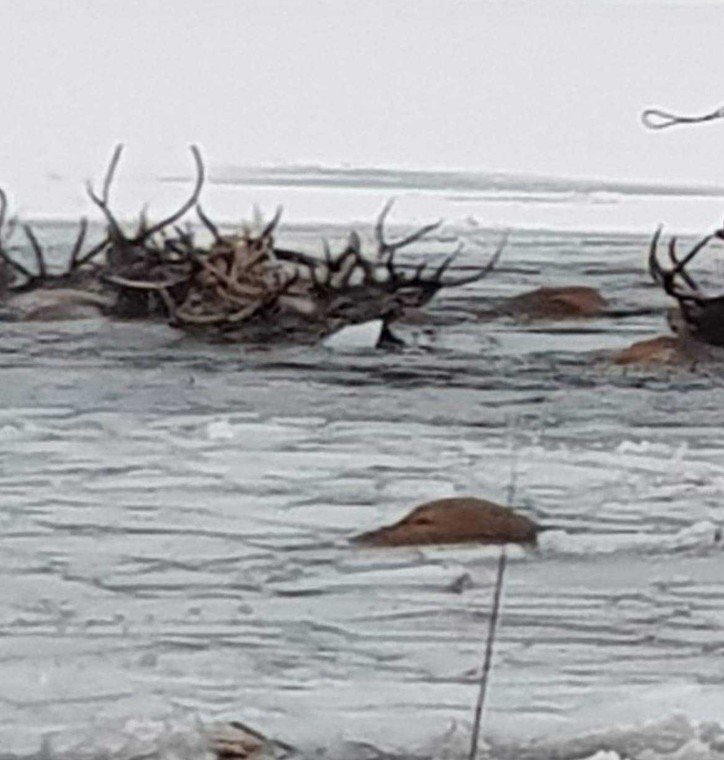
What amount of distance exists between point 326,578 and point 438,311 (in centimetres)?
21

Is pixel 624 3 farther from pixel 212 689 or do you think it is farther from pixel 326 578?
pixel 212 689

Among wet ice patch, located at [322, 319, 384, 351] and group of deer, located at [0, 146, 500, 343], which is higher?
group of deer, located at [0, 146, 500, 343]

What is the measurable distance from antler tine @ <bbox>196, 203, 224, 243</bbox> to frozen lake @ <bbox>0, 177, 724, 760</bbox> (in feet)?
0.18

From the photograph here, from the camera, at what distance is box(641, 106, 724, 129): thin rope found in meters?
1.04

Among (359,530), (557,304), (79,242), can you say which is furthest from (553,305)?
(79,242)

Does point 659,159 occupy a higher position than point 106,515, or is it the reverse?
point 659,159

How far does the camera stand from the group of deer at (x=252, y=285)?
40.5 inches

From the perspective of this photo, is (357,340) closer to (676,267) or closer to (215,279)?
(215,279)

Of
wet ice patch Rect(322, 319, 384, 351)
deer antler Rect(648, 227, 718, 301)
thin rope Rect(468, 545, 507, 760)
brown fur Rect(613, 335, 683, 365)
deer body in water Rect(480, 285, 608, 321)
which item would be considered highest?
deer antler Rect(648, 227, 718, 301)

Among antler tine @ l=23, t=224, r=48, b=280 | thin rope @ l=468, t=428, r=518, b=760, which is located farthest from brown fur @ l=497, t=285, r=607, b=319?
antler tine @ l=23, t=224, r=48, b=280

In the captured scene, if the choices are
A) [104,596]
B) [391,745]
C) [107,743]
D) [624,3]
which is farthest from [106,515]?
[624,3]

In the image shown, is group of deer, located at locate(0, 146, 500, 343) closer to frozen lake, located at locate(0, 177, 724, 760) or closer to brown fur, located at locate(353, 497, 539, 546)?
frozen lake, located at locate(0, 177, 724, 760)

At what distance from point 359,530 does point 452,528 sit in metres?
0.07

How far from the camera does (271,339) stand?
40.5 inches
